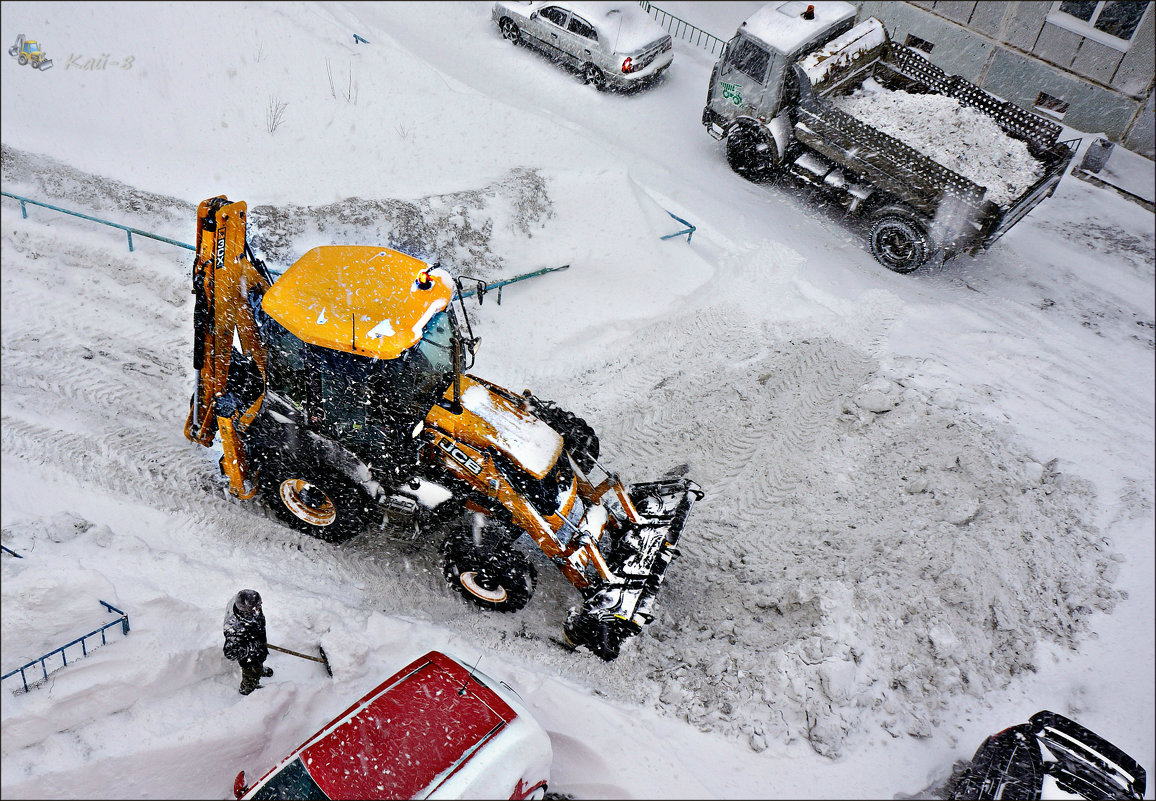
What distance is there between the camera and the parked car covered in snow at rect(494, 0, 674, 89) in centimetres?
1276

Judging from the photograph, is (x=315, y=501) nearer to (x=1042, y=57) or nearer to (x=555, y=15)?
(x=555, y=15)

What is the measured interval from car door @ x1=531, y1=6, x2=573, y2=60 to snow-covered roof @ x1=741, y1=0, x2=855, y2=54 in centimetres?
319

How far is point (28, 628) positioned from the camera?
17.6 feet

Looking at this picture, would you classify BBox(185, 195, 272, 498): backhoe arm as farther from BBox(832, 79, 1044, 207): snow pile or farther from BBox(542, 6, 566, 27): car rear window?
BBox(832, 79, 1044, 207): snow pile

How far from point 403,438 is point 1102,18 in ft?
47.1

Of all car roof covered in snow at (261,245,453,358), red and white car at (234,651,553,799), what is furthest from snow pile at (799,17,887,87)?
red and white car at (234,651,553,799)

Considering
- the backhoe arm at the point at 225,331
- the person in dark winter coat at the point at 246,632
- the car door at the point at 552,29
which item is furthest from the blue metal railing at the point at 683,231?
the person in dark winter coat at the point at 246,632

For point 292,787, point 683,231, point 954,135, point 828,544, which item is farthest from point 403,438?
point 954,135

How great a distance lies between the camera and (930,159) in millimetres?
10219

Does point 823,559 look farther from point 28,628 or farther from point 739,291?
point 28,628

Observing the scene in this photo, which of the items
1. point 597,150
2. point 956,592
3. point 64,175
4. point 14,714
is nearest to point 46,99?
point 64,175

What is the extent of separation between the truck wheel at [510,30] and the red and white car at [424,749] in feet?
38.1

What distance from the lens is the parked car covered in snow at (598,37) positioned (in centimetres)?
1276

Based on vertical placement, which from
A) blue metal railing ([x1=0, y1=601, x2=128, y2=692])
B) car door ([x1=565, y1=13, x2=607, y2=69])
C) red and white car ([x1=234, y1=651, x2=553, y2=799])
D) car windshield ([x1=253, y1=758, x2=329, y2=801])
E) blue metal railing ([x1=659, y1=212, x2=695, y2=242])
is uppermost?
car door ([x1=565, y1=13, x2=607, y2=69])
